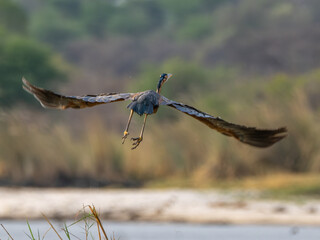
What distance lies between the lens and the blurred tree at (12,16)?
44406 mm

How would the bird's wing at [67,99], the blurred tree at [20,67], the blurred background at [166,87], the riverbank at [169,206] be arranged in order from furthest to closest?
the blurred tree at [20,67] < the blurred background at [166,87] < the riverbank at [169,206] < the bird's wing at [67,99]

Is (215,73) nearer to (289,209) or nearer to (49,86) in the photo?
(49,86)

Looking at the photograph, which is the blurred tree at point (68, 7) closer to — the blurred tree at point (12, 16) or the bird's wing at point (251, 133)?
the blurred tree at point (12, 16)

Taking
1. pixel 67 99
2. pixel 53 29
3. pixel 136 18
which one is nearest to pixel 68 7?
pixel 136 18

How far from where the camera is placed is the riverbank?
1116cm

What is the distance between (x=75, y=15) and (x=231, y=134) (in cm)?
5664

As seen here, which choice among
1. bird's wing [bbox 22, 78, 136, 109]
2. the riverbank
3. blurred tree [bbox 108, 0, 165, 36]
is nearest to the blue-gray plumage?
bird's wing [bbox 22, 78, 136, 109]

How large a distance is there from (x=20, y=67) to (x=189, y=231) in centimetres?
1792

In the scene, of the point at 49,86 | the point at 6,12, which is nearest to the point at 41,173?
the point at 49,86

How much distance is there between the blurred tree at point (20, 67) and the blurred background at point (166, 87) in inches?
2.5

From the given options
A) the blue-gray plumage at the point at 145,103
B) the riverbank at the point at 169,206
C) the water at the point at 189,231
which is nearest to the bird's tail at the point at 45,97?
the blue-gray plumage at the point at 145,103

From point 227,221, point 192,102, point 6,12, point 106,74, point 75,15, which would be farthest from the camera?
point 75,15

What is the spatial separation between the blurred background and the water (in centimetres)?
204

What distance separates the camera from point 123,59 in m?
51.2
